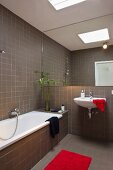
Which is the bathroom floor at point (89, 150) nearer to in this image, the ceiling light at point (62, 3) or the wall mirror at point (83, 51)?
the wall mirror at point (83, 51)

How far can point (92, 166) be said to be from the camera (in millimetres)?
1743

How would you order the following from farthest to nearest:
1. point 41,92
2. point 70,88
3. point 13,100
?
point 41,92 < point 70,88 < point 13,100

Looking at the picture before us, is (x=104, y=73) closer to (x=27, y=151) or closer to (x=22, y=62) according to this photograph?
(x=22, y=62)

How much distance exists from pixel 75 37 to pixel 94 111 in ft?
5.69

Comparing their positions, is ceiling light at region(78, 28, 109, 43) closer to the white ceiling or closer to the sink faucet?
the white ceiling

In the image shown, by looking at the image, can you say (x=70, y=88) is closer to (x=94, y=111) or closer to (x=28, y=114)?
(x=94, y=111)

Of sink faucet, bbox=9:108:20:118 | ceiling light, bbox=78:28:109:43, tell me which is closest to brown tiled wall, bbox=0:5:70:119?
sink faucet, bbox=9:108:20:118

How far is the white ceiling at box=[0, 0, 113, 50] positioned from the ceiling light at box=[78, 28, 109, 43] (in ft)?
0.25

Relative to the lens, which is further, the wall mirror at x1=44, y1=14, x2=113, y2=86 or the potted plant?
the potted plant

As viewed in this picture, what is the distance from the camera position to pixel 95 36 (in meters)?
2.64

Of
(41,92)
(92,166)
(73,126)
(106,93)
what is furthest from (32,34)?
(92,166)

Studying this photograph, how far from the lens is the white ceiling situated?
→ 2.02 m

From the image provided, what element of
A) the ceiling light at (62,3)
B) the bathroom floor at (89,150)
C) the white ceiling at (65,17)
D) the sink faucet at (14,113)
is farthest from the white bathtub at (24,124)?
the ceiling light at (62,3)

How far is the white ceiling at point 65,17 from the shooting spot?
6.63 feet
